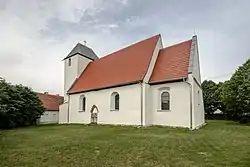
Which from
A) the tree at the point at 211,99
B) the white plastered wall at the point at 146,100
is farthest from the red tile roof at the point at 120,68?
the tree at the point at 211,99

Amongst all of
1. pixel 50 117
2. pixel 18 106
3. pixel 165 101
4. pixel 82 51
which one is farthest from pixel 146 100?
pixel 50 117

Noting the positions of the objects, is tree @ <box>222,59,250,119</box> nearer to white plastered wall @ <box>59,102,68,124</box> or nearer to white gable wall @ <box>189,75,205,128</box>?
white gable wall @ <box>189,75,205,128</box>

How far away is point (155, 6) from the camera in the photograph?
14.4 metres

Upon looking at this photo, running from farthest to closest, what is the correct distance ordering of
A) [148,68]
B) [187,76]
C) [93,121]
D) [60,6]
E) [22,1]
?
[93,121]
[148,68]
[187,76]
[60,6]
[22,1]

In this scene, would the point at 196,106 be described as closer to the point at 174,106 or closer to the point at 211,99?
the point at 174,106

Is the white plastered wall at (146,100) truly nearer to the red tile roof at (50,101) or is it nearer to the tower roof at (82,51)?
the tower roof at (82,51)

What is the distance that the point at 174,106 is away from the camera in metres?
18.2

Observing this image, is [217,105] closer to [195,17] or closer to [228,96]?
[228,96]

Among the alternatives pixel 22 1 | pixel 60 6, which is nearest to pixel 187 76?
pixel 60 6

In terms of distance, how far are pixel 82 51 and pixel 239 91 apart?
19530 millimetres

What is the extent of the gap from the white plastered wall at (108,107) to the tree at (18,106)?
14.1 feet

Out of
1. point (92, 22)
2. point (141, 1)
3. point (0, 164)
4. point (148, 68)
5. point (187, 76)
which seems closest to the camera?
point (0, 164)

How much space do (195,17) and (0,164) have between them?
13.9 metres

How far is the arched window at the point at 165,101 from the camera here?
19.0 m
